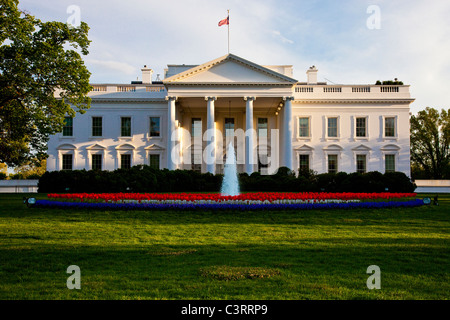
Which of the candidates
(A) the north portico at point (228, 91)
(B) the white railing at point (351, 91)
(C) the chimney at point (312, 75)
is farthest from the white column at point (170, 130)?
(C) the chimney at point (312, 75)

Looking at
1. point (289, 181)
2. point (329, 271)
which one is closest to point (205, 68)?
point (289, 181)

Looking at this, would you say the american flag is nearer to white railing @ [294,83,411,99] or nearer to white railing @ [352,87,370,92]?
white railing @ [294,83,411,99]

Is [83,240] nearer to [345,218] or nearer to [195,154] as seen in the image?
[345,218]

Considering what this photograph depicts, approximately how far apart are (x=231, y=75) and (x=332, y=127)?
12.2 m

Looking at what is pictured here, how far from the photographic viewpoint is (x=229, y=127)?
40.8m

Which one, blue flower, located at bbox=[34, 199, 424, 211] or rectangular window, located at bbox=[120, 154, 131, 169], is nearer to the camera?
blue flower, located at bbox=[34, 199, 424, 211]

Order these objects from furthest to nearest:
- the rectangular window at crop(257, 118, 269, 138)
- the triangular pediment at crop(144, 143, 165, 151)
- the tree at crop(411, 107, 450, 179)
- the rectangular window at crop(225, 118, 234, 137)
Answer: the tree at crop(411, 107, 450, 179), the rectangular window at crop(257, 118, 269, 138), the rectangular window at crop(225, 118, 234, 137), the triangular pediment at crop(144, 143, 165, 151)

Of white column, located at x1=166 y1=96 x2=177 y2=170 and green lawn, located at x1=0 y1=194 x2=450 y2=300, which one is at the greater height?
white column, located at x1=166 y1=96 x2=177 y2=170

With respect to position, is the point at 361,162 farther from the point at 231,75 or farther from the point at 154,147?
the point at 154,147

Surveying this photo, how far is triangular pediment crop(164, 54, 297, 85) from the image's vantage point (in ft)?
115

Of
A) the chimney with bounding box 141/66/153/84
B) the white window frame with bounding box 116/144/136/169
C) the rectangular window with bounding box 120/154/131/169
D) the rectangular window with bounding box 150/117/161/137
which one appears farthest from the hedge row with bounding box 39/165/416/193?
the chimney with bounding box 141/66/153/84

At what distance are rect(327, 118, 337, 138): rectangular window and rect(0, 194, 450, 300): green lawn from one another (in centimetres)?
2649

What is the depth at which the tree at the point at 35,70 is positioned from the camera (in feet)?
67.2

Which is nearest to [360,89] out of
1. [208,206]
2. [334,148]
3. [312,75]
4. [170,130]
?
[312,75]
